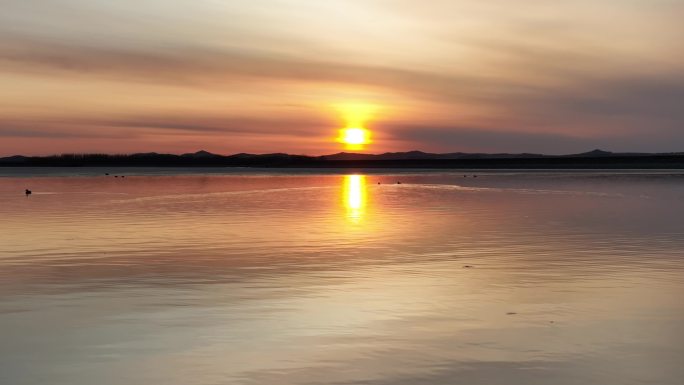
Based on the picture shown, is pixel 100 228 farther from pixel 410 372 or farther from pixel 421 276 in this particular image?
pixel 410 372

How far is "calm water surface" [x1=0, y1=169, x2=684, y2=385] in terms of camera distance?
33.6 feet

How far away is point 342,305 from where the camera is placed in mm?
14344

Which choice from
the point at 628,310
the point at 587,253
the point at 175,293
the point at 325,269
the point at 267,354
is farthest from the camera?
the point at 587,253

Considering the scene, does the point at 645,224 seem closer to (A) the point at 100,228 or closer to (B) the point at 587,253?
(B) the point at 587,253

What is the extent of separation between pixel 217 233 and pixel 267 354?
17.4 m

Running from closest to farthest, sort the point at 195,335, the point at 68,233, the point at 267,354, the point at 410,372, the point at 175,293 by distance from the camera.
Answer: the point at 410,372 < the point at 267,354 < the point at 195,335 < the point at 175,293 < the point at 68,233

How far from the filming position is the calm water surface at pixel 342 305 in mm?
10250

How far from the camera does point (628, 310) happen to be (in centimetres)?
1369

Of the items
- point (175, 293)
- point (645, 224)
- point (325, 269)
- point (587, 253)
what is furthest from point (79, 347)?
point (645, 224)

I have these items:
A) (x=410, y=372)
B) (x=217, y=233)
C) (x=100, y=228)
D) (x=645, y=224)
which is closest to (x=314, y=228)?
(x=217, y=233)

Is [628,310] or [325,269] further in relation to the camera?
[325,269]

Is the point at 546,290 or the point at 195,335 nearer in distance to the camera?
the point at 195,335

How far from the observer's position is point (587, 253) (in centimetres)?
2177

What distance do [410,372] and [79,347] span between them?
16.4ft
